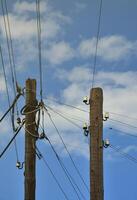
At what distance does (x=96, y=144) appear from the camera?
1188cm

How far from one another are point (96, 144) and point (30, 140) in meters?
1.72

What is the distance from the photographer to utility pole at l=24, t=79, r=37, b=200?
12.0 m

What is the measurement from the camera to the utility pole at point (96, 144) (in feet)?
37.8

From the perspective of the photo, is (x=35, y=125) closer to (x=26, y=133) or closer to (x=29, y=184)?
(x=26, y=133)

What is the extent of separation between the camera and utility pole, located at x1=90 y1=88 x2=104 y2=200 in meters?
11.5

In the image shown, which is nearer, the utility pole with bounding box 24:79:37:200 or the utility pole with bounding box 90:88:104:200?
the utility pole with bounding box 90:88:104:200

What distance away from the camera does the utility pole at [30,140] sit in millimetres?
12023

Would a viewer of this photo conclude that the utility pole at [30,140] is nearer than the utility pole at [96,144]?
No

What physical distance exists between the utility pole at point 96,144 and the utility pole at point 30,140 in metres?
1.47

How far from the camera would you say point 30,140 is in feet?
41.1

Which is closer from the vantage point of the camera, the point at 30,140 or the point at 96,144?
the point at 96,144

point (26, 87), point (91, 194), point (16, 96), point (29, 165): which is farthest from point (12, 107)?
point (91, 194)

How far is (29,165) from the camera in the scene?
12180 millimetres

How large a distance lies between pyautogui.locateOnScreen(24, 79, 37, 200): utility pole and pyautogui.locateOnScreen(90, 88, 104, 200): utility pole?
1.47 m
